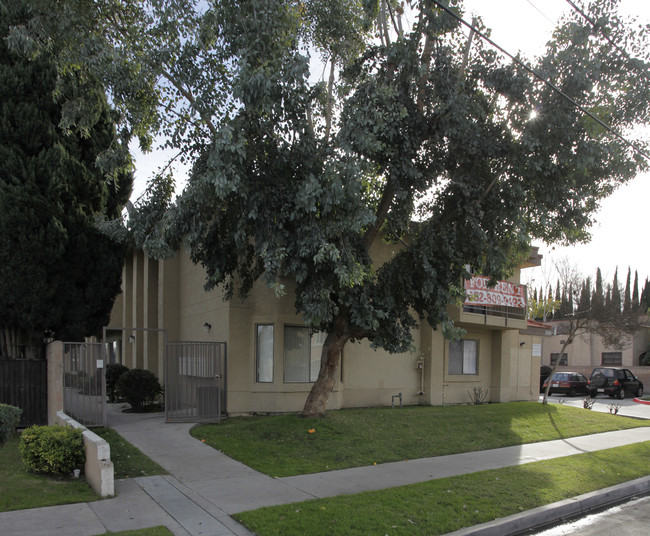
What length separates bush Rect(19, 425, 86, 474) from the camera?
7602 mm

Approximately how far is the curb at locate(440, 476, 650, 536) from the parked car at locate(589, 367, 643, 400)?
22230 mm

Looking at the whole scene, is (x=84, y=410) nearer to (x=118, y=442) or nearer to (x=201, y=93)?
(x=118, y=442)

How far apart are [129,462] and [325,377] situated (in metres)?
4.53

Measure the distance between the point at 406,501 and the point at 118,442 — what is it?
6.33m

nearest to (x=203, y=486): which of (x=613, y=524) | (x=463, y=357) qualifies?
(x=613, y=524)

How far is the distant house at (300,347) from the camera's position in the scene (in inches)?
552

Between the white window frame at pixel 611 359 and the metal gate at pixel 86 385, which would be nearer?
the metal gate at pixel 86 385

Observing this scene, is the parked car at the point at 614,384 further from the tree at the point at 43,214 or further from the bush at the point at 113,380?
the tree at the point at 43,214

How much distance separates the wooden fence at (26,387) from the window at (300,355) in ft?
18.7

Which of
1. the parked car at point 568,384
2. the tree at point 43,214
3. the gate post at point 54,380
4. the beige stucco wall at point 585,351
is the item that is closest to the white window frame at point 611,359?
the beige stucco wall at point 585,351

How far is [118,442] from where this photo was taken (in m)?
10.6

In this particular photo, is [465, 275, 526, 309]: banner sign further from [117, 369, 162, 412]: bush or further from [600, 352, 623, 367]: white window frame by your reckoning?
[600, 352, 623, 367]: white window frame

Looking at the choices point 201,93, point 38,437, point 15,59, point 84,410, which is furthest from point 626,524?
point 15,59

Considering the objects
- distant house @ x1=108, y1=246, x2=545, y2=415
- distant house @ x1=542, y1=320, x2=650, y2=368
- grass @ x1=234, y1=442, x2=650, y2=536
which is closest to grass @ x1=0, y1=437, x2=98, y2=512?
grass @ x1=234, y1=442, x2=650, y2=536
